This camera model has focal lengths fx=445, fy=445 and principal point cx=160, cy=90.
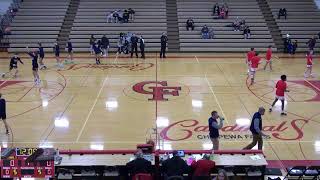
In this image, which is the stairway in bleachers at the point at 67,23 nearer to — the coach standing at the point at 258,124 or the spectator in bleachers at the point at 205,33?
the spectator in bleachers at the point at 205,33

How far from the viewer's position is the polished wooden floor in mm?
14352

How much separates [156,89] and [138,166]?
37.3 ft

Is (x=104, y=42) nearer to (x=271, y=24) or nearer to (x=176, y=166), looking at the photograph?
(x=271, y=24)

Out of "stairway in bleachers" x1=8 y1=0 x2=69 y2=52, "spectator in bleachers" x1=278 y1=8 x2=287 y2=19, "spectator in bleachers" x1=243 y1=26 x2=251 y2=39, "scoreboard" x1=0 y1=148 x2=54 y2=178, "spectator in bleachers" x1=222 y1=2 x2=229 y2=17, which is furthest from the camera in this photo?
"spectator in bleachers" x1=222 y1=2 x2=229 y2=17

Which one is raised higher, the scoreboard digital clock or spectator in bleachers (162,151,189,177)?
the scoreboard digital clock

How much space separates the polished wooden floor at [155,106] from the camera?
14.4 m

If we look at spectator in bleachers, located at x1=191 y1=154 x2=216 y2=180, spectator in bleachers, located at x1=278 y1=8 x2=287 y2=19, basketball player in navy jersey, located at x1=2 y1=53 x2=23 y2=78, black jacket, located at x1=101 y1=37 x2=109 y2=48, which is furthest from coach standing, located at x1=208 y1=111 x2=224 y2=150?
spectator in bleachers, located at x1=278 y1=8 x2=287 y2=19

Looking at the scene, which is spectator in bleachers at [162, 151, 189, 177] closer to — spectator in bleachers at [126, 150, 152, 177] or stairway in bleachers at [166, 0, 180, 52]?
spectator in bleachers at [126, 150, 152, 177]

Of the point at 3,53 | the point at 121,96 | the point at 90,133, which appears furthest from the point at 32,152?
the point at 3,53

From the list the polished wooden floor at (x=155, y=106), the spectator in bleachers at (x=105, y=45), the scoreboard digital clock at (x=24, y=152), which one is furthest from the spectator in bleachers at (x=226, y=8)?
the scoreboard digital clock at (x=24, y=152)

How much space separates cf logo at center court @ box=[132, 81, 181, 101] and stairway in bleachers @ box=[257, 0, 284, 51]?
15.0 m

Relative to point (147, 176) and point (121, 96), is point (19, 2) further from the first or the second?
point (147, 176)

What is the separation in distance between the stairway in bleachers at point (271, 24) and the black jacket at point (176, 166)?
83.8 ft

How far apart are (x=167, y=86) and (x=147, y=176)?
12.3m
